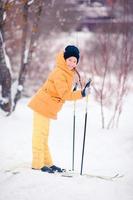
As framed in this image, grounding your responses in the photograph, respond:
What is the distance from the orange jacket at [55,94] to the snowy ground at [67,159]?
80cm

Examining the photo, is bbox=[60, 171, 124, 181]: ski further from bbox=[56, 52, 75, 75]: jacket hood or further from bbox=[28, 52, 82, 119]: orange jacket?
bbox=[56, 52, 75, 75]: jacket hood

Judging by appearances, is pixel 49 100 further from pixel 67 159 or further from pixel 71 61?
pixel 67 159

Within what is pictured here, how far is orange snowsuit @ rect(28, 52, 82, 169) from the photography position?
5336 mm

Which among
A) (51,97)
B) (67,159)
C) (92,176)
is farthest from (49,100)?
(67,159)

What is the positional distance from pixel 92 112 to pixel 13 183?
6.21 metres

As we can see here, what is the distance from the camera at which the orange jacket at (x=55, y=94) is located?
5348mm

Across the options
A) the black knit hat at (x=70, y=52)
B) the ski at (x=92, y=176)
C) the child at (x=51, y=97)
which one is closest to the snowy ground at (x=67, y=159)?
the ski at (x=92, y=176)

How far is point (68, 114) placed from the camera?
10.3 metres

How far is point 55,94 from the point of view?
17.8 ft

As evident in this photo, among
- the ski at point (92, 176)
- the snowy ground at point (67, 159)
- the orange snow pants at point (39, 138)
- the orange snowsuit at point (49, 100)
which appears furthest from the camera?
the orange snow pants at point (39, 138)

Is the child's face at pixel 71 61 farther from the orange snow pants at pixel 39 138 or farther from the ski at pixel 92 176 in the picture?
the ski at pixel 92 176

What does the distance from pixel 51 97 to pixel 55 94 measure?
0.21ft

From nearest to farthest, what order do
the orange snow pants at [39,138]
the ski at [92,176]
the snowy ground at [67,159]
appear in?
the snowy ground at [67,159], the ski at [92,176], the orange snow pants at [39,138]

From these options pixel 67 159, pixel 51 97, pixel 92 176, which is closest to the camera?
pixel 92 176
